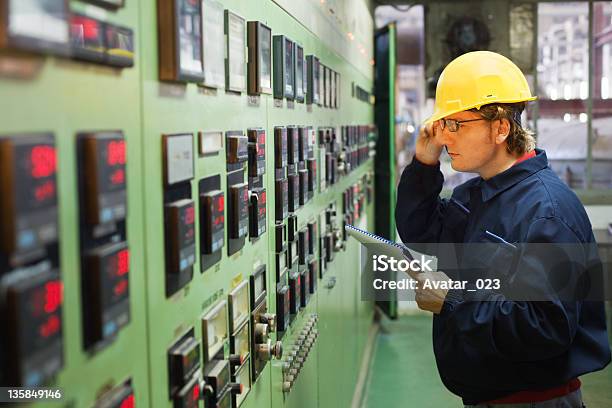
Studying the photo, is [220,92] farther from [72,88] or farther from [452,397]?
[452,397]

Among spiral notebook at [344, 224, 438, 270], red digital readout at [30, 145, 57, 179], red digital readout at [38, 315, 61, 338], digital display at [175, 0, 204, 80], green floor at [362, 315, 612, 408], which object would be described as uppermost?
digital display at [175, 0, 204, 80]

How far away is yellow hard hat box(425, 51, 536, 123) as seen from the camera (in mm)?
2076

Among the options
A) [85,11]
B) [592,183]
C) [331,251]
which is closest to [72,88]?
[85,11]

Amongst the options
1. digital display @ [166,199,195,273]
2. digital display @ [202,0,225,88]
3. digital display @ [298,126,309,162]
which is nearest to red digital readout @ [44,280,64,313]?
digital display @ [166,199,195,273]

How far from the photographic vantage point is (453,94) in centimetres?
212

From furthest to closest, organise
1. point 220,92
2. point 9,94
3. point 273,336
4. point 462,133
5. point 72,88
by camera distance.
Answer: point 462,133
point 273,336
point 220,92
point 72,88
point 9,94

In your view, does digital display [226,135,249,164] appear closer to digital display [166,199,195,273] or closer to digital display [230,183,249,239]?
digital display [230,183,249,239]

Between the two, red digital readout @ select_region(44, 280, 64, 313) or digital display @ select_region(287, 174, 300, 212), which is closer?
red digital readout @ select_region(44, 280, 64, 313)

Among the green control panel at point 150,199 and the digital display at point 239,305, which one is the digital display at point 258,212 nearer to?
the green control panel at point 150,199

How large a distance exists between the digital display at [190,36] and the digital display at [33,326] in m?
0.46

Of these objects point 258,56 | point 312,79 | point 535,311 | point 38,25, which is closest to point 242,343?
point 258,56

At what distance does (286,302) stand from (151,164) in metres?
1.07

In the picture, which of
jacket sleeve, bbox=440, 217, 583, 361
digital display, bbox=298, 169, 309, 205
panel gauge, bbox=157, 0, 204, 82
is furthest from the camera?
digital display, bbox=298, 169, 309, 205

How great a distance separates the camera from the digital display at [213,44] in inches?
48.7
